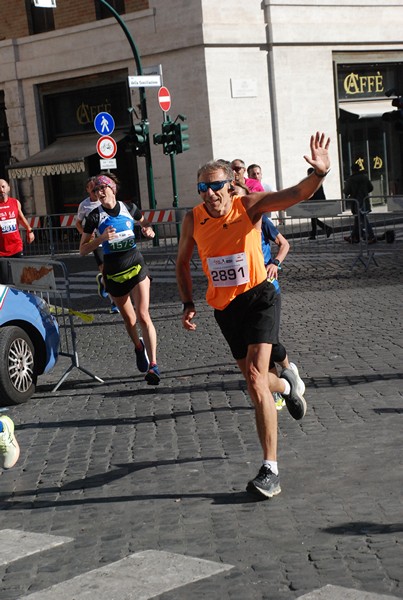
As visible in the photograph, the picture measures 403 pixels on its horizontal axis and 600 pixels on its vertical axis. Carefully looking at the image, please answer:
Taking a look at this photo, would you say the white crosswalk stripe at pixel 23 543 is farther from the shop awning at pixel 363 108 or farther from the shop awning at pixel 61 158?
the shop awning at pixel 363 108

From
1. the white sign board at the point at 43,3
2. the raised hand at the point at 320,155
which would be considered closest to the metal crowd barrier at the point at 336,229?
the white sign board at the point at 43,3

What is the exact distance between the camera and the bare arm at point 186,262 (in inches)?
269

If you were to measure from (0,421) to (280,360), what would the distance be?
7.06 ft

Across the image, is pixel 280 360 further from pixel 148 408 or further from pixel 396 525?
pixel 396 525

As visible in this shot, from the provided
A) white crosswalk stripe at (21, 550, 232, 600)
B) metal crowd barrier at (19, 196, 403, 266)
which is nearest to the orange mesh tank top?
white crosswalk stripe at (21, 550, 232, 600)

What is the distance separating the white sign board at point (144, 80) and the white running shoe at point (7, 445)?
1972 cm

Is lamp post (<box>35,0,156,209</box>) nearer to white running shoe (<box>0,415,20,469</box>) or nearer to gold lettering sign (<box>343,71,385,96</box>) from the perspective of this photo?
gold lettering sign (<box>343,71,385,96</box>)

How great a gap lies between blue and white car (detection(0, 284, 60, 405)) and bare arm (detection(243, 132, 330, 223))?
130 inches

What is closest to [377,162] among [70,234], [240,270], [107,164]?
[107,164]

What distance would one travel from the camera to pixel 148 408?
8789 millimetres

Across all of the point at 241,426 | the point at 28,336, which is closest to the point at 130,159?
the point at 28,336

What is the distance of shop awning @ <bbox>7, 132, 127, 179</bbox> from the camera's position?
1218 inches

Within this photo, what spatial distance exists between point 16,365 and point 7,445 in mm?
2632

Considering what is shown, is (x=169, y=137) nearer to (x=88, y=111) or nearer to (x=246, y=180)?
(x=88, y=111)
